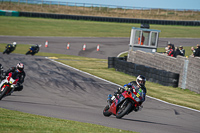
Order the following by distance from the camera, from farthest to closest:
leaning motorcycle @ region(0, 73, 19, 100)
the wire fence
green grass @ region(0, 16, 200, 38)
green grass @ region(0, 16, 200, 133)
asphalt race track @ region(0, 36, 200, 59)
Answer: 1. the wire fence
2. green grass @ region(0, 16, 200, 38)
3. asphalt race track @ region(0, 36, 200, 59)
4. leaning motorcycle @ region(0, 73, 19, 100)
5. green grass @ region(0, 16, 200, 133)

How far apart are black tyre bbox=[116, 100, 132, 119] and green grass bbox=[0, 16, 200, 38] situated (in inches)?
1304

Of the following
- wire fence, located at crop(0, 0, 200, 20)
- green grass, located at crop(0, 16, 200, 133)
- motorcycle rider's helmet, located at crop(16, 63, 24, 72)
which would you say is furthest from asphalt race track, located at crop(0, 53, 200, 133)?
wire fence, located at crop(0, 0, 200, 20)

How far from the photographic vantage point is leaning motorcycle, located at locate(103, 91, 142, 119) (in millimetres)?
9219

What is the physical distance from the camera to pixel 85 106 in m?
11.5

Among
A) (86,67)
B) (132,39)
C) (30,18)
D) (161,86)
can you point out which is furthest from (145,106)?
(30,18)

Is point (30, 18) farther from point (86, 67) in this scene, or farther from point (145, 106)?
point (145, 106)

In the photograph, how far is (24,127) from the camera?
7086mm

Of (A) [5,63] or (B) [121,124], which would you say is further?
(A) [5,63]

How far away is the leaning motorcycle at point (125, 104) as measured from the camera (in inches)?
363

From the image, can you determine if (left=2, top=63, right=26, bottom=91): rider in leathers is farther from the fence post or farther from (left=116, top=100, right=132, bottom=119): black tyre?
the fence post

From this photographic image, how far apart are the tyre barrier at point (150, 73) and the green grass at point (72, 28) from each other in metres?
22.5

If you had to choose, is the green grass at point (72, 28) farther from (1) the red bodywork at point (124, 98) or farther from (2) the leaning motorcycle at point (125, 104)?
(2) the leaning motorcycle at point (125, 104)

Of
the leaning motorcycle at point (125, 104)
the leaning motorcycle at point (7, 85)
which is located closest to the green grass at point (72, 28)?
the leaning motorcycle at point (7, 85)

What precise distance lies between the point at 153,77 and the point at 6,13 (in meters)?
43.3
